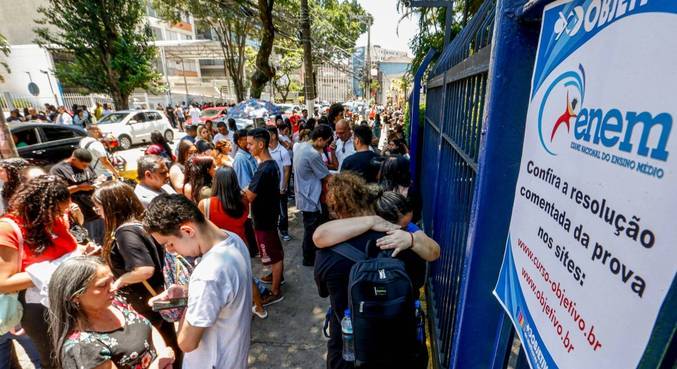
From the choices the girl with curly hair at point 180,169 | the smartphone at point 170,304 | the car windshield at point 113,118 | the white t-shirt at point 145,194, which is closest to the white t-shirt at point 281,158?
the girl with curly hair at point 180,169

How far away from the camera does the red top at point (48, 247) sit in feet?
6.38

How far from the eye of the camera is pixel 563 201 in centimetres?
80

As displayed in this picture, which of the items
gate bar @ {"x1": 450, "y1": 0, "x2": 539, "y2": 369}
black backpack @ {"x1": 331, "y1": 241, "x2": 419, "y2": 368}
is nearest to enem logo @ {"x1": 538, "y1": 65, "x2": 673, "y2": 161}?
gate bar @ {"x1": 450, "y1": 0, "x2": 539, "y2": 369}

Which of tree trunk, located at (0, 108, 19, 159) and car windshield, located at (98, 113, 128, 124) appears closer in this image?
tree trunk, located at (0, 108, 19, 159)

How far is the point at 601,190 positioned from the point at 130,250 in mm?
2462

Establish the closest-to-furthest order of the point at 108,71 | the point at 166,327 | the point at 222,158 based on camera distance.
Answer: the point at 166,327 → the point at 222,158 → the point at 108,71

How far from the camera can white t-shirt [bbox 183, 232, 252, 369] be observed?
5.16 ft

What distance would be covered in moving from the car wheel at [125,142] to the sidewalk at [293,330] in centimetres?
1297

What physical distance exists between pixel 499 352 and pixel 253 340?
2.47 meters

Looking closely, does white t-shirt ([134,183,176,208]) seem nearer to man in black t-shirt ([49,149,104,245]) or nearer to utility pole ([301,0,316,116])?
man in black t-shirt ([49,149,104,245])

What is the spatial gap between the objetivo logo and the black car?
9.45 meters

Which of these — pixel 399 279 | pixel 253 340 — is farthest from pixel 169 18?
pixel 399 279

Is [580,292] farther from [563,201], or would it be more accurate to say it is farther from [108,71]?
[108,71]

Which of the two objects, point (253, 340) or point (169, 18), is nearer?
point (253, 340)
